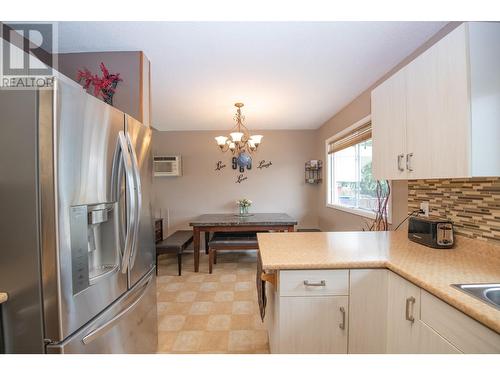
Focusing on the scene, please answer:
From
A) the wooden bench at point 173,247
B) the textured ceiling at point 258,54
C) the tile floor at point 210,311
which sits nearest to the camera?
the textured ceiling at point 258,54

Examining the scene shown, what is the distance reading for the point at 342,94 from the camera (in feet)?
8.98

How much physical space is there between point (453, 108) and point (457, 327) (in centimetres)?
96

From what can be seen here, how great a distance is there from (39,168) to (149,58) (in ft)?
4.73

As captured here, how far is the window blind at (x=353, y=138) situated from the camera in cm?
256

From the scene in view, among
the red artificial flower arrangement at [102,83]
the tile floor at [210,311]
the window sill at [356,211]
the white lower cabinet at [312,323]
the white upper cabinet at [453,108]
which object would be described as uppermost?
the red artificial flower arrangement at [102,83]

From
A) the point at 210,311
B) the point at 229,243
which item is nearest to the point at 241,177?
the point at 229,243

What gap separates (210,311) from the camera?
224 centimetres

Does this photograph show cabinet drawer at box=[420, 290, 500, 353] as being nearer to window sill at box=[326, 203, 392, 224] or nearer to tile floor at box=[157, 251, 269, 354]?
tile floor at box=[157, 251, 269, 354]

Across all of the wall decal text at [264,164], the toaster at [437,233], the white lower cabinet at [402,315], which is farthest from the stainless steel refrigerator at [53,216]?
the wall decal text at [264,164]

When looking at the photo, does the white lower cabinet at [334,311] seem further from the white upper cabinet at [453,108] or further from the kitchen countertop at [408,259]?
the white upper cabinet at [453,108]

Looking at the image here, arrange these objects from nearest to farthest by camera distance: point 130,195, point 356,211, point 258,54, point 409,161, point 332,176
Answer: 1. point 130,195
2. point 409,161
3. point 258,54
4. point 356,211
5. point 332,176

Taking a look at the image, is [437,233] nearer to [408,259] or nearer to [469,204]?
[469,204]

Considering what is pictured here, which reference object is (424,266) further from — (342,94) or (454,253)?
(342,94)
